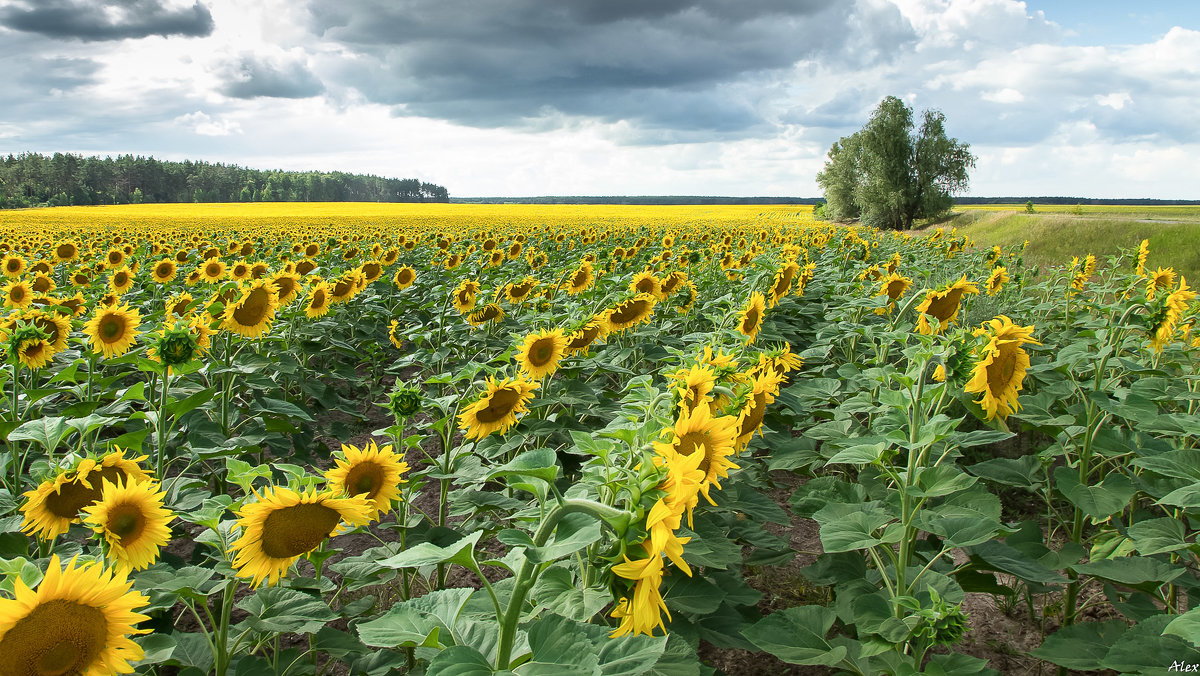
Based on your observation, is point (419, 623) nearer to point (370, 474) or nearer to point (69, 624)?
point (69, 624)

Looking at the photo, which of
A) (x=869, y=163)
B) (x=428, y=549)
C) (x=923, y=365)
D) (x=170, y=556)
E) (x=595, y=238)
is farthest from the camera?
(x=869, y=163)

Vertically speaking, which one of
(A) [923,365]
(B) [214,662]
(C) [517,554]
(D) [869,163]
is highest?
(D) [869,163]

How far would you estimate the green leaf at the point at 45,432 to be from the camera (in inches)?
96.1

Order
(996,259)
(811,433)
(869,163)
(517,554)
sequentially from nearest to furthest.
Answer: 1. (517,554)
2. (811,433)
3. (996,259)
4. (869,163)

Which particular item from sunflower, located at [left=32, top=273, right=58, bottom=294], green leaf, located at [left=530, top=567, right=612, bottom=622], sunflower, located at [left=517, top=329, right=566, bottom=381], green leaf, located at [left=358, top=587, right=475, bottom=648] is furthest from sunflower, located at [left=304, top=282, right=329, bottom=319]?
green leaf, located at [left=530, top=567, right=612, bottom=622]

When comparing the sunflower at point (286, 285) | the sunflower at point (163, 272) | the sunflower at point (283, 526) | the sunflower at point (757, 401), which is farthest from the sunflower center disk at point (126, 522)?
the sunflower at point (163, 272)

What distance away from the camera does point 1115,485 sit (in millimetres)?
2957

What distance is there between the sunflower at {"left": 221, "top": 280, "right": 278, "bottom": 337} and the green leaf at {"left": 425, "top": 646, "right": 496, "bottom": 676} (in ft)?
12.9

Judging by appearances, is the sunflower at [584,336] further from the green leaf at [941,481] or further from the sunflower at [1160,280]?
the sunflower at [1160,280]

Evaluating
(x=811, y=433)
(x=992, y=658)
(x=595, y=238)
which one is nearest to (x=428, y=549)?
(x=811, y=433)

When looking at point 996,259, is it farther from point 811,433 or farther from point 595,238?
point 595,238

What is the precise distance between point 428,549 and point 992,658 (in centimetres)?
310

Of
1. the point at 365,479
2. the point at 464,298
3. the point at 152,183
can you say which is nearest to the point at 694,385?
the point at 365,479

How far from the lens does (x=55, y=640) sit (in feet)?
4.62
